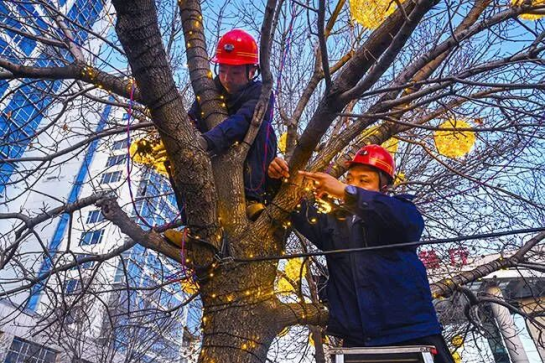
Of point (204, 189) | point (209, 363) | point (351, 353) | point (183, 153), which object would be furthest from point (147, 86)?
point (351, 353)

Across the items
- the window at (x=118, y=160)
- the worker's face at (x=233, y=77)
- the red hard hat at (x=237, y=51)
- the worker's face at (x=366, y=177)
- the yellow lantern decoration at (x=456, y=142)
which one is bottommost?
the worker's face at (x=366, y=177)

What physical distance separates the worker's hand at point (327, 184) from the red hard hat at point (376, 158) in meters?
0.66

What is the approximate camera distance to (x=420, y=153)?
5.35 metres

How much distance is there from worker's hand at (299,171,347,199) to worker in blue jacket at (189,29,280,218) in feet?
1.83

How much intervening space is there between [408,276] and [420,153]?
3874 mm

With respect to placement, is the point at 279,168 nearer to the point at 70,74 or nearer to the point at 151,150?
the point at 151,150

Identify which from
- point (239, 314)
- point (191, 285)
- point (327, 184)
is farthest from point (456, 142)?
point (191, 285)

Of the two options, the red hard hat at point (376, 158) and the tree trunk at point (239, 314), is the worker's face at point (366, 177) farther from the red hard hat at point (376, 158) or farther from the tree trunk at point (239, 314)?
the tree trunk at point (239, 314)

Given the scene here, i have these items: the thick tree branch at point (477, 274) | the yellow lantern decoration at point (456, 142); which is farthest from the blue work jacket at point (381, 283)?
the thick tree branch at point (477, 274)

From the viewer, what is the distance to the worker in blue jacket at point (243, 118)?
89.4 inches

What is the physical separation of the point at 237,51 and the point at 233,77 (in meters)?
0.21

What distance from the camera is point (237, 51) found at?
279 centimetres

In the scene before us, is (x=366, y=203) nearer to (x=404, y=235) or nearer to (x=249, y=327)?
(x=404, y=235)

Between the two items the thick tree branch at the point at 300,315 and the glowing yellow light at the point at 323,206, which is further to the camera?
the glowing yellow light at the point at 323,206
